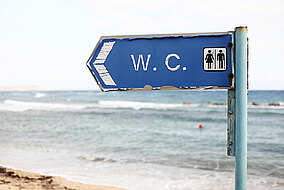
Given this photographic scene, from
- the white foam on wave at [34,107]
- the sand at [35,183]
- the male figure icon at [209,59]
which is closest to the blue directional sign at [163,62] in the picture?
the male figure icon at [209,59]

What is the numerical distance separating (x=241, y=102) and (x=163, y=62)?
0.39 m

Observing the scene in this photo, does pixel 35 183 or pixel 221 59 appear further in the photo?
pixel 35 183

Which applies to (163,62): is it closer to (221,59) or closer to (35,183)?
(221,59)

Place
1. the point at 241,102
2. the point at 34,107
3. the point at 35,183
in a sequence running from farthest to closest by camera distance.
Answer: the point at 34,107 → the point at 35,183 → the point at 241,102

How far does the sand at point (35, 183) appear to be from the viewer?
17.1 ft

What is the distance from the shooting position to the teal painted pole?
1.19 metres

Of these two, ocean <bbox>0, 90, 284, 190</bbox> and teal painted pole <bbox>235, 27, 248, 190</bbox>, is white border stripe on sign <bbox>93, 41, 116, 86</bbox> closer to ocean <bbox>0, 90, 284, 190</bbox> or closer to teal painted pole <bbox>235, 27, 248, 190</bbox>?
teal painted pole <bbox>235, 27, 248, 190</bbox>

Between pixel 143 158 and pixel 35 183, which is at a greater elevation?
pixel 35 183

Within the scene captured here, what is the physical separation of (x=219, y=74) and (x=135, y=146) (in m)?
8.29

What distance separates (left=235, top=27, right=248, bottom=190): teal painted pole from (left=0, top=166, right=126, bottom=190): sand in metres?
4.42

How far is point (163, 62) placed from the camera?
130 cm

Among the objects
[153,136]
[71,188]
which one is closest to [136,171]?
[71,188]

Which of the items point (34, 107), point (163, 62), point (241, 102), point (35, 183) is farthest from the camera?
point (34, 107)

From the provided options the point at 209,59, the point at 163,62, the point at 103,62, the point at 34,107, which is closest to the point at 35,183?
the point at 103,62
